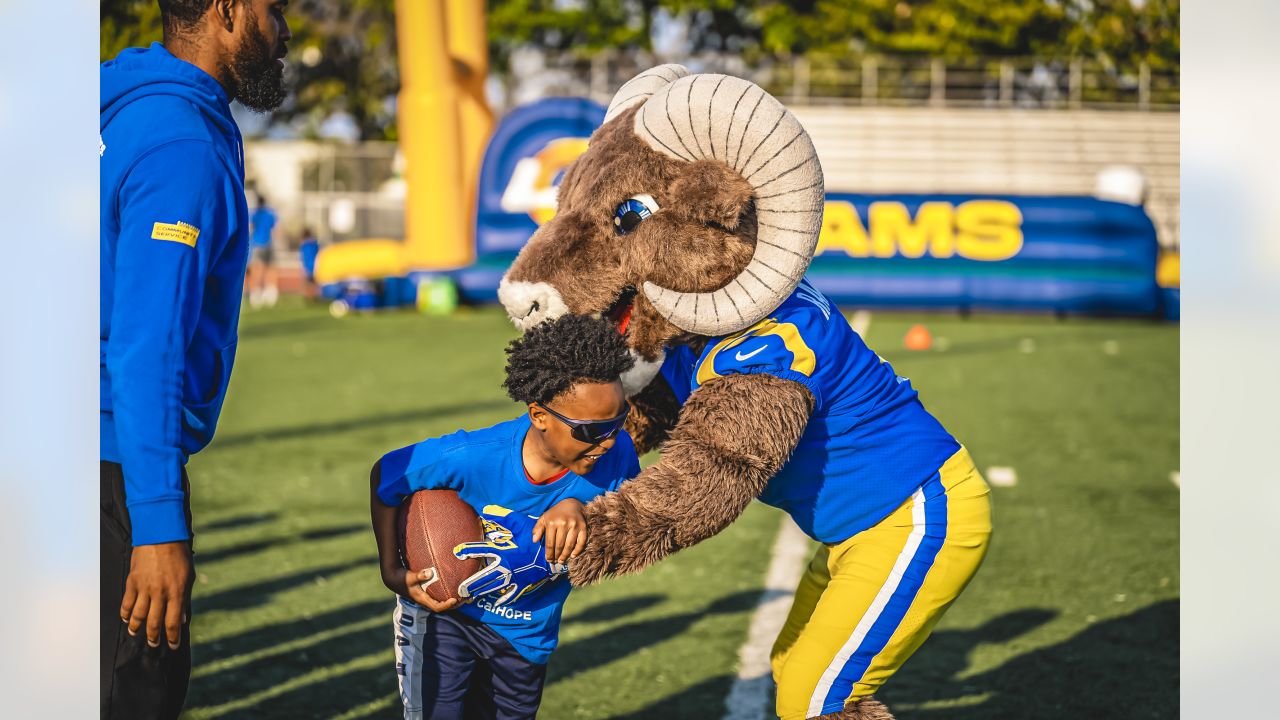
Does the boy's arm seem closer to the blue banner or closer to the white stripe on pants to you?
the white stripe on pants

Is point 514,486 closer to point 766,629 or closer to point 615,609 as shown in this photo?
point 766,629

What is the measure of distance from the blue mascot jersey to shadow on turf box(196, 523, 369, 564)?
12.8 feet

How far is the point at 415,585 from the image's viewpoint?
2902mm

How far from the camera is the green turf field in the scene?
4426 millimetres

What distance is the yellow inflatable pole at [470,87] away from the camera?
66.7ft

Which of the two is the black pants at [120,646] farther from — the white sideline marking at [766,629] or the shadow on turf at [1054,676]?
the shadow on turf at [1054,676]

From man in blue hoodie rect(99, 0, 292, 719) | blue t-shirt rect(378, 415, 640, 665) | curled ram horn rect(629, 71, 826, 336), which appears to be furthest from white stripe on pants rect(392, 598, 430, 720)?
curled ram horn rect(629, 71, 826, 336)

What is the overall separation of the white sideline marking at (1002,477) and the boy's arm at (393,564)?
18.1 ft

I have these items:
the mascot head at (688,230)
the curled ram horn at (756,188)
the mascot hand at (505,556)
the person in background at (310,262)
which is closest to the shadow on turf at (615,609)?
the mascot hand at (505,556)

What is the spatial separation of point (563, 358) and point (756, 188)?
57cm

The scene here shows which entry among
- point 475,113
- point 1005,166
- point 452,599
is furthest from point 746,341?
point 1005,166
